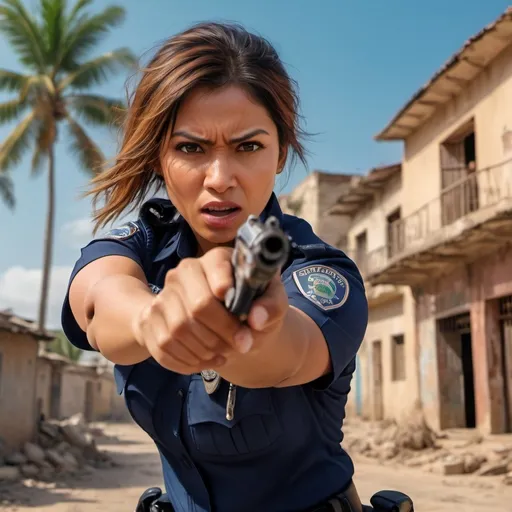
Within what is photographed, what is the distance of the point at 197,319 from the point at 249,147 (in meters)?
0.63

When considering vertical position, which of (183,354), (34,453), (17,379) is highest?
(183,354)

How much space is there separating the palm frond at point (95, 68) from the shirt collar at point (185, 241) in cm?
1955

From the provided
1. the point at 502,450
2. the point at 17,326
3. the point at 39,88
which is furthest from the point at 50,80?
the point at 502,450

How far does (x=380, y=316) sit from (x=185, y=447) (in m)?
19.0

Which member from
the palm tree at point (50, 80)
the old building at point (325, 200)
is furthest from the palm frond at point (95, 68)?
the old building at point (325, 200)

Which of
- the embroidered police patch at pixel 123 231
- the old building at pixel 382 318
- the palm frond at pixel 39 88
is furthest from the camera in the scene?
the palm frond at pixel 39 88

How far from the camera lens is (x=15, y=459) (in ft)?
40.0

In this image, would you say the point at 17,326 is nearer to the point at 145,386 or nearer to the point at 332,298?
the point at 145,386

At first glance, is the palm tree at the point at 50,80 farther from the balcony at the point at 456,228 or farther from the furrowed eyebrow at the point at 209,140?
the furrowed eyebrow at the point at 209,140

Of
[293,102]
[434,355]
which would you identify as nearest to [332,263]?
[293,102]

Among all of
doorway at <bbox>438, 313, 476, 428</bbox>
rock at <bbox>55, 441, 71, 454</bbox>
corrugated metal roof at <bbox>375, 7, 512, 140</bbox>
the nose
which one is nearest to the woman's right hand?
the nose

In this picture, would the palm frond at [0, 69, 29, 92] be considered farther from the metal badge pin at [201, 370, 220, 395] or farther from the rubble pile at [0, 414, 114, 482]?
the metal badge pin at [201, 370, 220, 395]

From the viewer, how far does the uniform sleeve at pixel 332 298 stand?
1215mm

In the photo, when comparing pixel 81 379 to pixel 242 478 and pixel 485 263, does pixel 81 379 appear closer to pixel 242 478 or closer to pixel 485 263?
pixel 485 263
